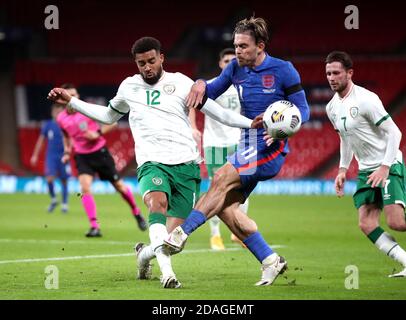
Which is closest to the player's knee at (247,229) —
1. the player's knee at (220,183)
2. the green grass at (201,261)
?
the green grass at (201,261)

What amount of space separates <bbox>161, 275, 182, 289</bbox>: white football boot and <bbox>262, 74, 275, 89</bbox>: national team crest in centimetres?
189

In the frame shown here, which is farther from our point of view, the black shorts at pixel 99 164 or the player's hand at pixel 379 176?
the black shorts at pixel 99 164

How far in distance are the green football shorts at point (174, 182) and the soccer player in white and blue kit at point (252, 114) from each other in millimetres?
395

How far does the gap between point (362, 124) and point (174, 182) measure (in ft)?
6.50

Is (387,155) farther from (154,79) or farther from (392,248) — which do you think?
(154,79)

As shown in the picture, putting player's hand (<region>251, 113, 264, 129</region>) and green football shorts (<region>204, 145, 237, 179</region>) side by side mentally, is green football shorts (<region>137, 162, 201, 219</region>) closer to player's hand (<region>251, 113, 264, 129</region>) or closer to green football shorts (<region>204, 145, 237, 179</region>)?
player's hand (<region>251, 113, 264, 129</region>)

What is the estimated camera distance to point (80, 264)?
33.7 ft

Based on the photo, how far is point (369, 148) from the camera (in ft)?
30.2

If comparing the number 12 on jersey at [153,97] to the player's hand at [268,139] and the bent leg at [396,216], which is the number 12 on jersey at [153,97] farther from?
the bent leg at [396,216]

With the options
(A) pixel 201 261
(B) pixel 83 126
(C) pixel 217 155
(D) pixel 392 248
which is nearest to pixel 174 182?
(D) pixel 392 248

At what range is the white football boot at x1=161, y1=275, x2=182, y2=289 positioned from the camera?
7.93 m

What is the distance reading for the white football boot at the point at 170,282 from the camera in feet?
26.0
